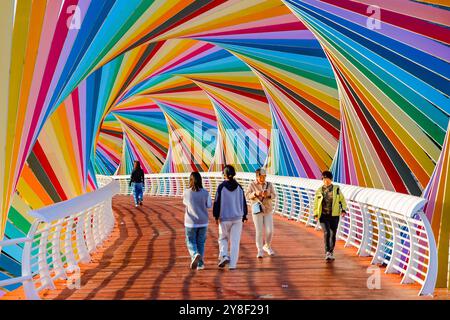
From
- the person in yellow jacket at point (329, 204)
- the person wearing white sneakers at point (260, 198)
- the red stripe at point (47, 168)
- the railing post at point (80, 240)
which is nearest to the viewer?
the person in yellow jacket at point (329, 204)

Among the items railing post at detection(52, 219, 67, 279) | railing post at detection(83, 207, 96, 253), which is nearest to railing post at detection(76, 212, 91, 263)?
railing post at detection(83, 207, 96, 253)

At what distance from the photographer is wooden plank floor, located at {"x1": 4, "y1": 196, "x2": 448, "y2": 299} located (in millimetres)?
7578

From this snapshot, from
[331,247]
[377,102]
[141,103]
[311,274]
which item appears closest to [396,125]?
[377,102]

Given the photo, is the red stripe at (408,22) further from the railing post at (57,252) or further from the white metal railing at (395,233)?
the railing post at (57,252)

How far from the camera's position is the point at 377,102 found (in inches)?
475

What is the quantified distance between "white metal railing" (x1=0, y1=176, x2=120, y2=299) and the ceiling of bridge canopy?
116 cm

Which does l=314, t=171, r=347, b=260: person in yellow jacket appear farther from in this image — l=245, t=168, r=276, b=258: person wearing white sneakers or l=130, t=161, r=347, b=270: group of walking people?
l=245, t=168, r=276, b=258: person wearing white sneakers

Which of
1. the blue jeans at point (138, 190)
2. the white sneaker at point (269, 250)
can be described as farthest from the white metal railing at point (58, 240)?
the blue jeans at point (138, 190)

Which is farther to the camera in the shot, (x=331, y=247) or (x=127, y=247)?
(x=127, y=247)

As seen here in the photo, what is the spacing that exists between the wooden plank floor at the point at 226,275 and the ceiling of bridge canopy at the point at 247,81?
5.92ft

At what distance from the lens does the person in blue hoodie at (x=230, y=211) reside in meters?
9.16
